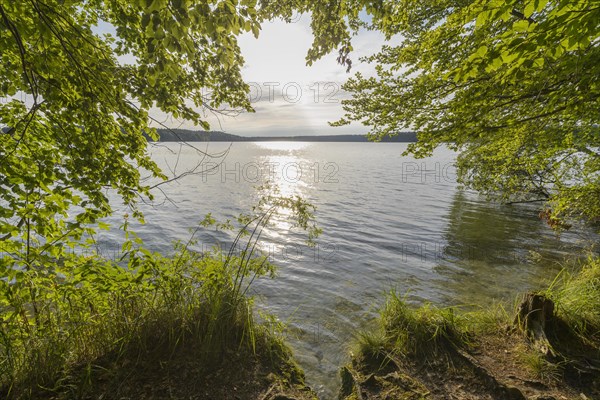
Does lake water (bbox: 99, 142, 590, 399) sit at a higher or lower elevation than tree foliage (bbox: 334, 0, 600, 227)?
lower

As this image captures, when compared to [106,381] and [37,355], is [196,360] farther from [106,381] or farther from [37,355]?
[37,355]

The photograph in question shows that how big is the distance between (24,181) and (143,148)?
1.68 m

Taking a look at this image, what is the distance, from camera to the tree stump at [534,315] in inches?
187

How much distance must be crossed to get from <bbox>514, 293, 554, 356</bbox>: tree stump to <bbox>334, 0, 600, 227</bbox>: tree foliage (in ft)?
10.5

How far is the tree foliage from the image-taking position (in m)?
2.90

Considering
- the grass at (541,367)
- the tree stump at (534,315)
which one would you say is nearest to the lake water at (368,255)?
the tree stump at (534,315)

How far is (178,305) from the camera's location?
14.2 ft

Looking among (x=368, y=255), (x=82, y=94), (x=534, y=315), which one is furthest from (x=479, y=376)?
(x=368, y=255)

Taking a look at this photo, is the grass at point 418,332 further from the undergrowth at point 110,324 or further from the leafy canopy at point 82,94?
the leafy canopy at point 82,94

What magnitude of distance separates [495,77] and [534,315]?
4.15 metres

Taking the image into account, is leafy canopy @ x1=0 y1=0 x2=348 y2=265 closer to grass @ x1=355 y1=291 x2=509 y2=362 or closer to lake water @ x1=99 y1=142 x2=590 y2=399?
lake water @ x1=99 y1=142 x2=590 y2=399

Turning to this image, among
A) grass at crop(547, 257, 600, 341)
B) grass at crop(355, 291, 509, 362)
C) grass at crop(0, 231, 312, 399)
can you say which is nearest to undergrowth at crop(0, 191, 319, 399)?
grass at crop(0, 231, 312, 399)

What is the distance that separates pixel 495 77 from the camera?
4637 mm

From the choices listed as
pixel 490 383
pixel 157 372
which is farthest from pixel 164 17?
pixel 490 383
